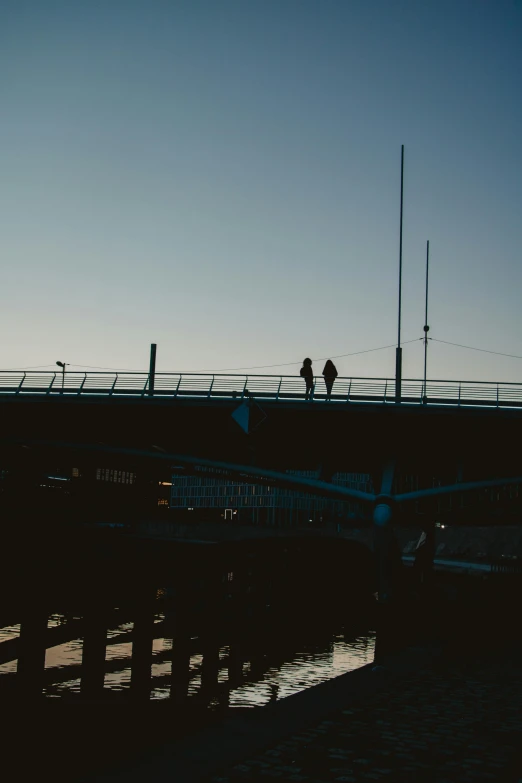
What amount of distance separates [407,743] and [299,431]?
32.9 metres

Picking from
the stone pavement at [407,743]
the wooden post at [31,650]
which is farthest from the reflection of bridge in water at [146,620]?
the stone pavement at [407,743]

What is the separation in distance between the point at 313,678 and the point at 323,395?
922 inches

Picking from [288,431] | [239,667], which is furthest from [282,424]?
[239,667]

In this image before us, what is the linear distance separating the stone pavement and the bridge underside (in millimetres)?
27197

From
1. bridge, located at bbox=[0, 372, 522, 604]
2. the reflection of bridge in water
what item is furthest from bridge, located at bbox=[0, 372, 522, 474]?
the reflection of bridge in water

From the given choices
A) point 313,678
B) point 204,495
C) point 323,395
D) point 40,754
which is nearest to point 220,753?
point 40,754

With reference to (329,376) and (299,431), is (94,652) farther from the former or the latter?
(299,431)

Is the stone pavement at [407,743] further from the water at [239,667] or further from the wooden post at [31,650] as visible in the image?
the water at [239,667]

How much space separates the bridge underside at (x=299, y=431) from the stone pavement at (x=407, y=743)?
27.2m

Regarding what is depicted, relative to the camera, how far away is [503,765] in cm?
727

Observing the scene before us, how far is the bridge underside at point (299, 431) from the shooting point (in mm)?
38188

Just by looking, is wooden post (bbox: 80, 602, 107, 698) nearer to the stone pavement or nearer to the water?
the water

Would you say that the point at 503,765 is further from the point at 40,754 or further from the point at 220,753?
the point at 40,754

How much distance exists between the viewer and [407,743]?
26.1 feet
